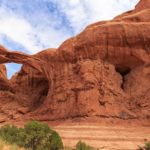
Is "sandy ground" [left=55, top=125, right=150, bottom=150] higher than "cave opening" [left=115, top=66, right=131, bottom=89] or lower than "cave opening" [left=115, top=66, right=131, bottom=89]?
lower

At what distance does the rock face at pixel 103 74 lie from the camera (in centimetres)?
3797

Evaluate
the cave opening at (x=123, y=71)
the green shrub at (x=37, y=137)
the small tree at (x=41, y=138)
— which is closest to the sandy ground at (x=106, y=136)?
the small tree at (x=41, y=138)

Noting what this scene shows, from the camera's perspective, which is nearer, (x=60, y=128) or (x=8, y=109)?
(x=60, y=128)

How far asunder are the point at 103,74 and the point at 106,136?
7.88 m

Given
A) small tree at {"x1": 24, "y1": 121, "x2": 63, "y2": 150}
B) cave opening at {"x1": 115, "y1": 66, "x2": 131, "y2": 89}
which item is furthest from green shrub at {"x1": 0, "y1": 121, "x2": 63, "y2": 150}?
cave opening at {"x1": 115, "y1": 66, "x2": 131, "y2": 89}

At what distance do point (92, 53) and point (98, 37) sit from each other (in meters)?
1.72

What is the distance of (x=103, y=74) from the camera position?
129 feet

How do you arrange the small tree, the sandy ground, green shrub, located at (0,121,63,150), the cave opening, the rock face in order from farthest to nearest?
the cave opening, the rock face, the sandy ground, the small tree, green shrub, located at (0,121,63,150)

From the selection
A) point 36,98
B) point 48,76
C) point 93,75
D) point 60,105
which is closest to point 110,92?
point 93,75

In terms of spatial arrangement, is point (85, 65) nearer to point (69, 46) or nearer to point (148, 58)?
point (69, 46)

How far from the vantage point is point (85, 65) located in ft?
129

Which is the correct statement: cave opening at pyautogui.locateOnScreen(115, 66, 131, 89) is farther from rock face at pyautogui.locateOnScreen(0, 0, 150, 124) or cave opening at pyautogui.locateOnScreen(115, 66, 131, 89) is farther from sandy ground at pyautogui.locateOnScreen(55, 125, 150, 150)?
sandy ground at pyautogui.locateOnScreen(55, 125, 150, 150)

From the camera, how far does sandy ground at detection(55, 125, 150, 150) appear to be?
32.1 metres

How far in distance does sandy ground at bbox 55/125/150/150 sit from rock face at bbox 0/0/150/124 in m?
2.24
